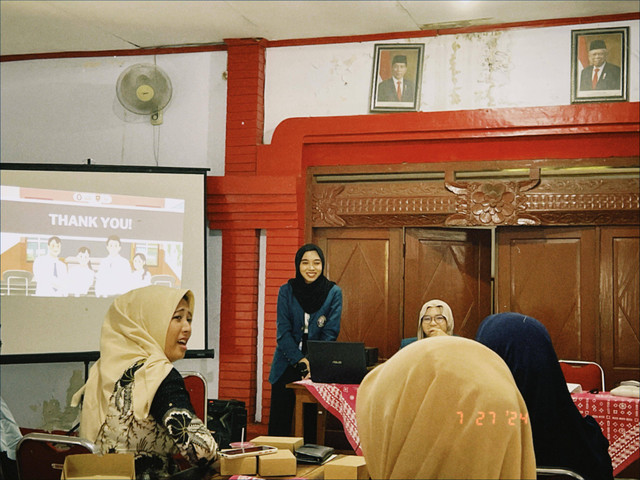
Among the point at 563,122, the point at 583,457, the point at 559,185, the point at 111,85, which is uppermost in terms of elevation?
the point at 111,85

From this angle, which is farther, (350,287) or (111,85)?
(111,85)

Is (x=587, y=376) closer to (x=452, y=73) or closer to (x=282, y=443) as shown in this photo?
(x=452, y=73)

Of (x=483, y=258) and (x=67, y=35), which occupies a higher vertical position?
(x=67, y=35)

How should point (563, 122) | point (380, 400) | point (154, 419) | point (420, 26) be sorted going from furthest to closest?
1. point (420, 26)
2. point (563, 122)
3. point (154, 419)
4. point (380, 400)

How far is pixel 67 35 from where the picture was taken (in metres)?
6.32

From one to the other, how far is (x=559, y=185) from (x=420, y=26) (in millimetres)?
1675

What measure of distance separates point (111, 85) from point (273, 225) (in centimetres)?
208

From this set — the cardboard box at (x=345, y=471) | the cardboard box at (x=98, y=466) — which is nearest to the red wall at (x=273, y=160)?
the cardboard box at (x=345, y=471)

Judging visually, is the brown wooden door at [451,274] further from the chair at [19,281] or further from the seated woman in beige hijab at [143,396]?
the seated woman in beige hijab at [143,396]

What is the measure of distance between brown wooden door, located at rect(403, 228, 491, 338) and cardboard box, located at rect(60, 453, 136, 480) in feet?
13.8

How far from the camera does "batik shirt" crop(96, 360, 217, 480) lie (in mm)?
2297

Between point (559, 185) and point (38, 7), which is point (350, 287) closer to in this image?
point (559, 185)

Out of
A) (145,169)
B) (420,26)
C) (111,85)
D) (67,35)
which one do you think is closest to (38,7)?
(67,35)

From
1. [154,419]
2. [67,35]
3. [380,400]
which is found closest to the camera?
[380,400]
